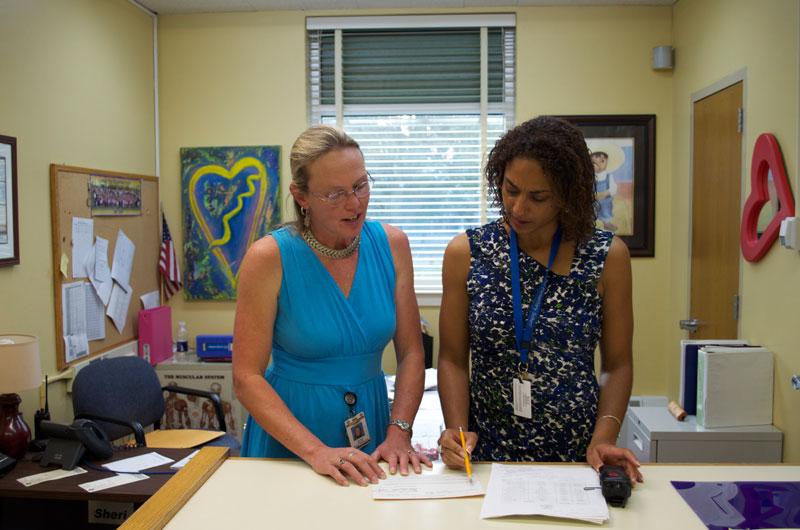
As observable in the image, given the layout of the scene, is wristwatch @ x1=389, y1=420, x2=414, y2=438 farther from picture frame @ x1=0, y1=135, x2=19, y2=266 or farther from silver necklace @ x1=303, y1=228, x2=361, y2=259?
picture frame @ x1=0, y1=135, x2=19, y2=266

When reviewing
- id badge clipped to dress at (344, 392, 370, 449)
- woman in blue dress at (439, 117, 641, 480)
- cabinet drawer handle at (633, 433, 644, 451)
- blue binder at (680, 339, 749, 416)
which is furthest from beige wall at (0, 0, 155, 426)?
blue binder at (680, 339, 749, 416)

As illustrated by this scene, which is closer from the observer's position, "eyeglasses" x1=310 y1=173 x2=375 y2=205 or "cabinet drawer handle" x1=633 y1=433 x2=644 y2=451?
"eyeglasses" x1=310 y1=173 x2=375 y2=205

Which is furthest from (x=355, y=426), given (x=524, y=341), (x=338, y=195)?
(x=338, y=195)

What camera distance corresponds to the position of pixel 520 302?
1614 mm

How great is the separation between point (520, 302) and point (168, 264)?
3.63m

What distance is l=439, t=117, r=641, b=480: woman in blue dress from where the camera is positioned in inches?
62.2

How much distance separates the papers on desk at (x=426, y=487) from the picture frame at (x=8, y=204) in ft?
8.05

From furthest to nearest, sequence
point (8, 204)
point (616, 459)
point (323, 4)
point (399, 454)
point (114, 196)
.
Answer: point (323, 4)
point (114, 196)
point (8, 204)
point (399, 454)
point (616, 459)

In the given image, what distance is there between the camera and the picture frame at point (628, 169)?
4.62 meters

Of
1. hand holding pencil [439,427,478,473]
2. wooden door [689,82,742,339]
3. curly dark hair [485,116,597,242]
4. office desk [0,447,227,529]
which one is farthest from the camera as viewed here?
wooden door [689,82,742,339]

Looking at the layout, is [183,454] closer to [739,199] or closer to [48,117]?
[48,117]

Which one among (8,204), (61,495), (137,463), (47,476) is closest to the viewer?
(61,495)

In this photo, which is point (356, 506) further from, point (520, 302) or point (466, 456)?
point (520, 302)

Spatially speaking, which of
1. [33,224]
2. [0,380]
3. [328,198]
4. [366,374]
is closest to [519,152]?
[328,198]
